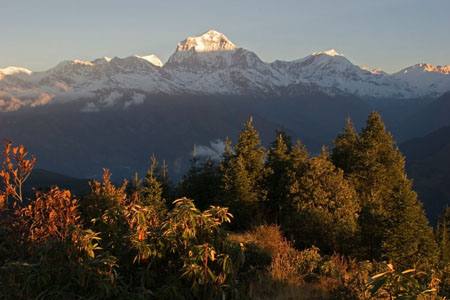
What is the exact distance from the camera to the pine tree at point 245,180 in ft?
103

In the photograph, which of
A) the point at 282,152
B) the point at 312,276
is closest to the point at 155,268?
the point at 312,276

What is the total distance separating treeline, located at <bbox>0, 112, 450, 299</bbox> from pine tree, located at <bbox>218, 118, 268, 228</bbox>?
0.26 meters

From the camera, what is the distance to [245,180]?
31719mm

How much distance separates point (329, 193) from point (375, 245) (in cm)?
459

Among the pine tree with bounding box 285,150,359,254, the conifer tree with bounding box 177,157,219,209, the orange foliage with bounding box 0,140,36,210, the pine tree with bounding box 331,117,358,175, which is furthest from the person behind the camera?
the conifer tree with bounding box 177,157,219,209

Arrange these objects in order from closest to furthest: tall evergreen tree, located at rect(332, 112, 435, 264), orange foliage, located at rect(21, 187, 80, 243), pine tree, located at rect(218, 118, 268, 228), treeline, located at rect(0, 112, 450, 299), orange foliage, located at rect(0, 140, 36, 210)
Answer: treeline, located at rect(0, 112, 450, 299) → orange foliage, located at rect(0, 140, 36, 210) → orange foliage, located at rect(21, 187, 80, 243) → tall evergreen tree, located at rect(332, 112, 435, 264) → pine tree, located at rect(218, 118, 268, 228)

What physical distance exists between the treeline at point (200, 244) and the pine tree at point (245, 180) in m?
0.26

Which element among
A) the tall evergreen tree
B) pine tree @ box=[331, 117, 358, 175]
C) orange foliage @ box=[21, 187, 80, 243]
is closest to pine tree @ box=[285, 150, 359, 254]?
the tall evergreen tree

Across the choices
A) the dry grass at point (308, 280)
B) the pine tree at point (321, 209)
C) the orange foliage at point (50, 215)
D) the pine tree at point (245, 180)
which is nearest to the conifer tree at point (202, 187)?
the pine tree at point (245, 180)

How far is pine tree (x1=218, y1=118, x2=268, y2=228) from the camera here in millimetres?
31312

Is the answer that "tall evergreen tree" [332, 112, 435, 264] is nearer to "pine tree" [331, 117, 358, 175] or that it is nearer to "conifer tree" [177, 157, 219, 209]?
"pine tree" [331, 117, 358, 175]

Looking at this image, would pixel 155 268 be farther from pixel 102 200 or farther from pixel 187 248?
pixel 102 200

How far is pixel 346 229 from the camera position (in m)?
22.3

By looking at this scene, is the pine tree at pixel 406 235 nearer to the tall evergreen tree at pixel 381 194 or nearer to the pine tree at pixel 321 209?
the tall evergreen tree at pixel 381 194
